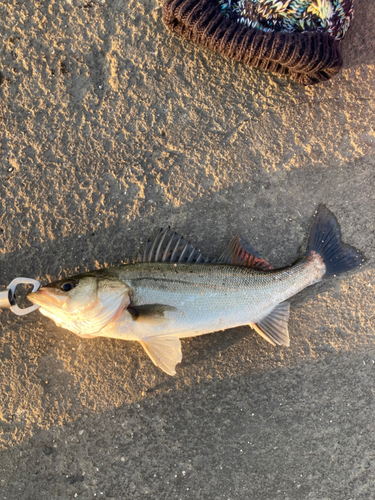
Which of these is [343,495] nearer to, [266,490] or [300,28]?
[266,490]

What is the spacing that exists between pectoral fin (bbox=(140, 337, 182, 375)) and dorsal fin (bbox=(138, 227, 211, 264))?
0.61 m

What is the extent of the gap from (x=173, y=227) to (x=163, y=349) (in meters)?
1.01

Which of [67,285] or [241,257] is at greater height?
[241,257]

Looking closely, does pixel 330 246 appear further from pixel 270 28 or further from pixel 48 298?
pixel 48 298

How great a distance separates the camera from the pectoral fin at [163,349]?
266cm

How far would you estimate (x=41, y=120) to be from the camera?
2.99 meters

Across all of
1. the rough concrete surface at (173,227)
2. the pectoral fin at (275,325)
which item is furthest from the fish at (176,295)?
the rough concrete surface at (173,227)

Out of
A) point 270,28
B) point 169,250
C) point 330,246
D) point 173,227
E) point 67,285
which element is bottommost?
point 67,285

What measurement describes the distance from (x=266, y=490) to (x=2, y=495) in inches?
87.2

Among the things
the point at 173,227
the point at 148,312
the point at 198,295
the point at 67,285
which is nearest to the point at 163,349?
the point at 148,312

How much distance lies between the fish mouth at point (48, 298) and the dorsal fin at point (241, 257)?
1228 mm

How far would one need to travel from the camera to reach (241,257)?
2.86m

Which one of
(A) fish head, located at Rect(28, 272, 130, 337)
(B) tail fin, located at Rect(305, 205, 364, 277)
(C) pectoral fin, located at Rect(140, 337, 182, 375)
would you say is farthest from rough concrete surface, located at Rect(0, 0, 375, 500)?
(A) fish head, located at Rect(28, 272, 130, 337)

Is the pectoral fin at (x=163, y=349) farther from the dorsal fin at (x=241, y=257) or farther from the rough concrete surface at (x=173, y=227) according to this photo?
the dorsal fin at (x=241, y=257)
